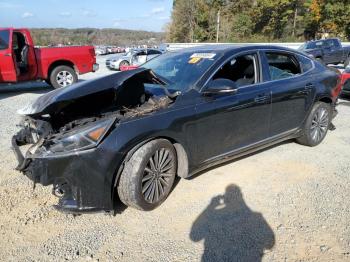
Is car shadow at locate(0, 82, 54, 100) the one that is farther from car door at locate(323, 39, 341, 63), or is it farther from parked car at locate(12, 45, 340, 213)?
car door at locate(323, 39, 341, 63)

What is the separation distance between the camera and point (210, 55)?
13.3 ft

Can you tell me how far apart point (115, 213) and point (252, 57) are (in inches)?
101

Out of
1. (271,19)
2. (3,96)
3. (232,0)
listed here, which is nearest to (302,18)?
(271,19)

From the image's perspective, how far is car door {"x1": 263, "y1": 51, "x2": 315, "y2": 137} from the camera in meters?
4.38

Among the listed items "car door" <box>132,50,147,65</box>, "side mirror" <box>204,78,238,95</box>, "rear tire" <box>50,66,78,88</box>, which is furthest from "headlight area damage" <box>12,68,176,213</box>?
"car door" <box>132,50,147,65</box>

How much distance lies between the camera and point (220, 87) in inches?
138

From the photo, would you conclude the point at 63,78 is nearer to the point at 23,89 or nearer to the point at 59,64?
the point at 59,64

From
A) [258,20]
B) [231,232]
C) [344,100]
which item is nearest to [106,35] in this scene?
[258,20]

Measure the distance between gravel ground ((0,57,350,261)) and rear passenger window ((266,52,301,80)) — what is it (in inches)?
49.9

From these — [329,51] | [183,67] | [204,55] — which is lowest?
[329,51]

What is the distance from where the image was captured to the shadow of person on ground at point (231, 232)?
2.77 meters

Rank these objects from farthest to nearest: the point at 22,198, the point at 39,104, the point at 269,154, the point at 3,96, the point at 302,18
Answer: the point at 302,18 < the point at 3,96 < the point at 269,154 < the point at 22,198 < the point at 39,104

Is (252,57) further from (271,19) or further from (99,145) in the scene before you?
(271,19)

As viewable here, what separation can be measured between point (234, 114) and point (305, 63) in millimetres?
1889
